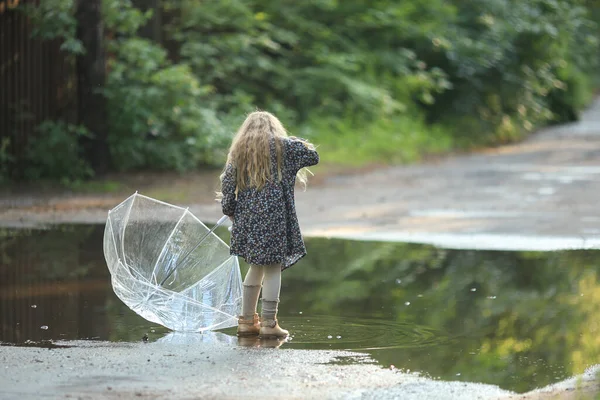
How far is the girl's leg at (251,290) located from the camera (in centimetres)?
697

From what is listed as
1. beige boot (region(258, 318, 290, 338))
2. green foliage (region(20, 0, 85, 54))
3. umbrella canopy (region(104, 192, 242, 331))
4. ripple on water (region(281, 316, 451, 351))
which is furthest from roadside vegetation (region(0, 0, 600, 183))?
beige boot (region(258, 318, 290, 338))

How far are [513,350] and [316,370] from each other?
1340mm

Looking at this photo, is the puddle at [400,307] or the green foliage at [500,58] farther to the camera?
the green foliage at [500,58]

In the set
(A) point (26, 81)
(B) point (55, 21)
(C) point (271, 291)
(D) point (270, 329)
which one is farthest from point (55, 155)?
(D) point (270, 329)

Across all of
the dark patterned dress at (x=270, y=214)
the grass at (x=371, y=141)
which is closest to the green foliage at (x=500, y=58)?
the grass at (x=371, y=141)

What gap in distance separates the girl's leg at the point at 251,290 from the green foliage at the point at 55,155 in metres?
8.71

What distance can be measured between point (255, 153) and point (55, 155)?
9170 millimetres

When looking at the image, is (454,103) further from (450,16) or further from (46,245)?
(46,245)

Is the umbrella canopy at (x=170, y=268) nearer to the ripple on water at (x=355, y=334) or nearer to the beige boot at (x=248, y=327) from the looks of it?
the beige boot at (x=248, y=327)

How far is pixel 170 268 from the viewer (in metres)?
7.11

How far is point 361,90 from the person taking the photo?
21250mm

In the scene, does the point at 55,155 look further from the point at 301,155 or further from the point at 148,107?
the point at 301,155

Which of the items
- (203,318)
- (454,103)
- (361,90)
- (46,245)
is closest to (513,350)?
(203,318)

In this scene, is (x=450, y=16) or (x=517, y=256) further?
(x=450, y=16)
